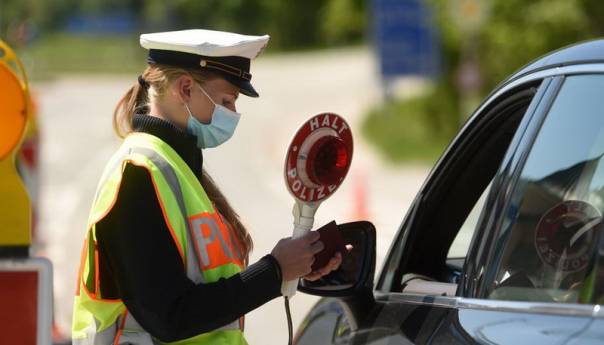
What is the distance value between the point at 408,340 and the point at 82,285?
75 cm

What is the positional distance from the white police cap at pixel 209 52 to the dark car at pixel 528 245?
519mm

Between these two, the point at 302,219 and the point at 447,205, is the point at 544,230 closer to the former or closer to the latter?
the point at 302,219

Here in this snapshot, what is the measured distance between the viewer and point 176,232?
3.18 meters

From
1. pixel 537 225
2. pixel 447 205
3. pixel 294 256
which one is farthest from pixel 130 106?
pixel 537 225

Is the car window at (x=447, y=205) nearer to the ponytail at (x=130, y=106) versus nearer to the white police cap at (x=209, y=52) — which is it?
the white police cap at (x=209, y=52)

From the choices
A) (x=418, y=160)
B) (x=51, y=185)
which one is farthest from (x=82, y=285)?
(x=418, y=160)

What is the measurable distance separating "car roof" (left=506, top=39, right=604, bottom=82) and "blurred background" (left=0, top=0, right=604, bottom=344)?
16.0 ft

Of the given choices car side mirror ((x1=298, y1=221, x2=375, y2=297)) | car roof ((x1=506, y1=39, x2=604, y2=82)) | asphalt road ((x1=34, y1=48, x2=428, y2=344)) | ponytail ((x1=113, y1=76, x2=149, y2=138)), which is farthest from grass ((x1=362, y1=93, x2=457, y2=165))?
car roof ((x1=506, y1=39, x2=604, y2=82))

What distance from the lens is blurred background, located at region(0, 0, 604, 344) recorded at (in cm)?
1482

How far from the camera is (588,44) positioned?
121 inches

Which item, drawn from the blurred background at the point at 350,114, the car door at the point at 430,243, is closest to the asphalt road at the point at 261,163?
the blurred background at the point at 350,114

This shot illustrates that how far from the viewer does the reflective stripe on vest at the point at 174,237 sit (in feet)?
10.6

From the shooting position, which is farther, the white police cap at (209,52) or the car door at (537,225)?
the white police cap at (209,52)

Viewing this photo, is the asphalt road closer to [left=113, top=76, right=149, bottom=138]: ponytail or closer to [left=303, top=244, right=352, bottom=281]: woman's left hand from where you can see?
[left=113, top=76, right=149, bottom=138]: ponytail
